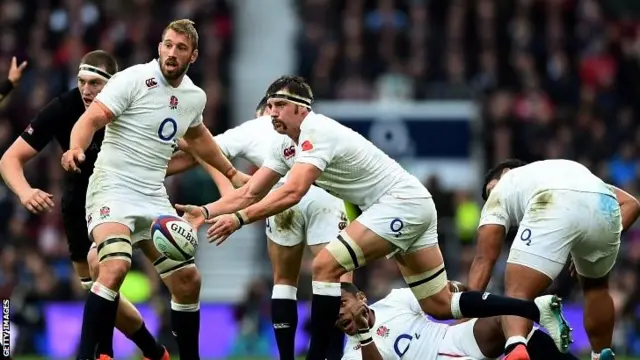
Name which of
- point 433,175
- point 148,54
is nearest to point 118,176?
point 433,175

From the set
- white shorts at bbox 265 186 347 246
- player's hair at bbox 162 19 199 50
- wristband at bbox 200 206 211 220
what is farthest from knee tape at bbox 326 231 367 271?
player's hair at bbox 162 19 199 50

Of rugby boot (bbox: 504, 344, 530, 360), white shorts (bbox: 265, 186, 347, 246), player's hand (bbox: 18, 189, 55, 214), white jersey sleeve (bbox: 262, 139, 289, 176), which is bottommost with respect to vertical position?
rugby boot (bbox: 504, 344, 530, 360)

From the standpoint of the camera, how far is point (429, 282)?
1132 centimetres

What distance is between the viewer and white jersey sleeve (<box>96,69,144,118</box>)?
10852mm

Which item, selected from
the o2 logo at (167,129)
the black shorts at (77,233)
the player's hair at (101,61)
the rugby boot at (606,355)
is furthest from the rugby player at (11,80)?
the rugby boot at (606,355)

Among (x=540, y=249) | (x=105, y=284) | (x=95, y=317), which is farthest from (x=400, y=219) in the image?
(x=95, y=317)

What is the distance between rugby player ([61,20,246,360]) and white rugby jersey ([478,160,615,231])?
2397 millimetres

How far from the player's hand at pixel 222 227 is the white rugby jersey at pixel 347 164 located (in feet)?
2.26

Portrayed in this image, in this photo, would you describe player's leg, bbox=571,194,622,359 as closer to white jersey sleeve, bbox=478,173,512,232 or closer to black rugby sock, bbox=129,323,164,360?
white jersey sleeve, bbox=478,173,512,232

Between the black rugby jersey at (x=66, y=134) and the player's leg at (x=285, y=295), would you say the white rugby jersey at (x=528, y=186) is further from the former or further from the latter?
the black rugby jersey at (x=66, y=134)

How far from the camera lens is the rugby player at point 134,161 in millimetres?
10742

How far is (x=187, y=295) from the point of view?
11.6 metres

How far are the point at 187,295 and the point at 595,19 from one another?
14.2 meters

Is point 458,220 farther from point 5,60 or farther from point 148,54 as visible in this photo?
point 5,60
